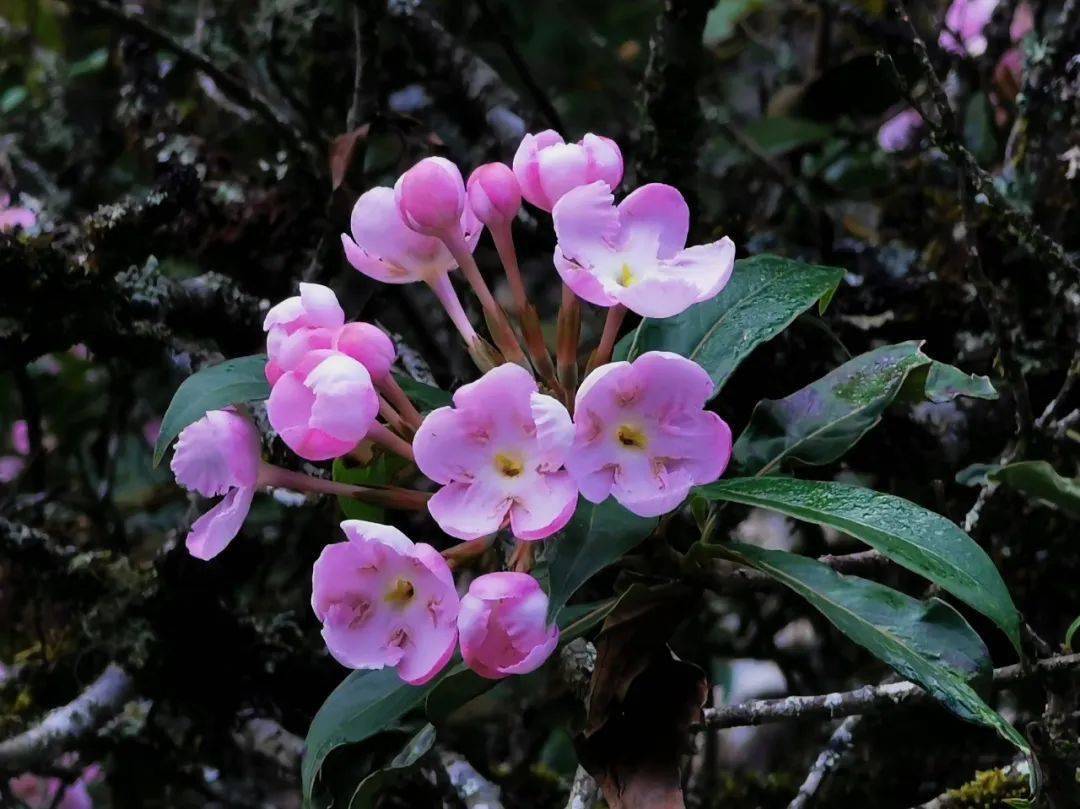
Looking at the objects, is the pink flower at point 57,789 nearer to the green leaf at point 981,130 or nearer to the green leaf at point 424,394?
the green leaf at point 424,394

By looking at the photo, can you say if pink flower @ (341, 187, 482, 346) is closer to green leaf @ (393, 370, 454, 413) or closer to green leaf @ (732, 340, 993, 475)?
green leaf @ (393, 370, 454, 413)

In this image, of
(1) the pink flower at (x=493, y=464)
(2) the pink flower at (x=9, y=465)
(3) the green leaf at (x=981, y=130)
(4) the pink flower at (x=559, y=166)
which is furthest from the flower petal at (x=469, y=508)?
(2) the pink flower at (x=9, y=465)

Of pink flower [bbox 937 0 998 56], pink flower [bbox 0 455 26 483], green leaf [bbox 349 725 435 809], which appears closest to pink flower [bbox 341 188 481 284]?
green leaf [bbox 349 725 435 809]

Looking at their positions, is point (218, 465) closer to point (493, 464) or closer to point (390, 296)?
point (493, 464)

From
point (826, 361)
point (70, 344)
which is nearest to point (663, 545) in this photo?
point (826, 361)

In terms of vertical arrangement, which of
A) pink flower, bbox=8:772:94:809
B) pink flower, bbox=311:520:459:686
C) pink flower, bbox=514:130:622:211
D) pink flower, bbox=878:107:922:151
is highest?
pink flower, bbox=514:130:622:211

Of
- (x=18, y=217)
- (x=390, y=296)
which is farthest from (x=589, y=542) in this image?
(x=18, y=217)
